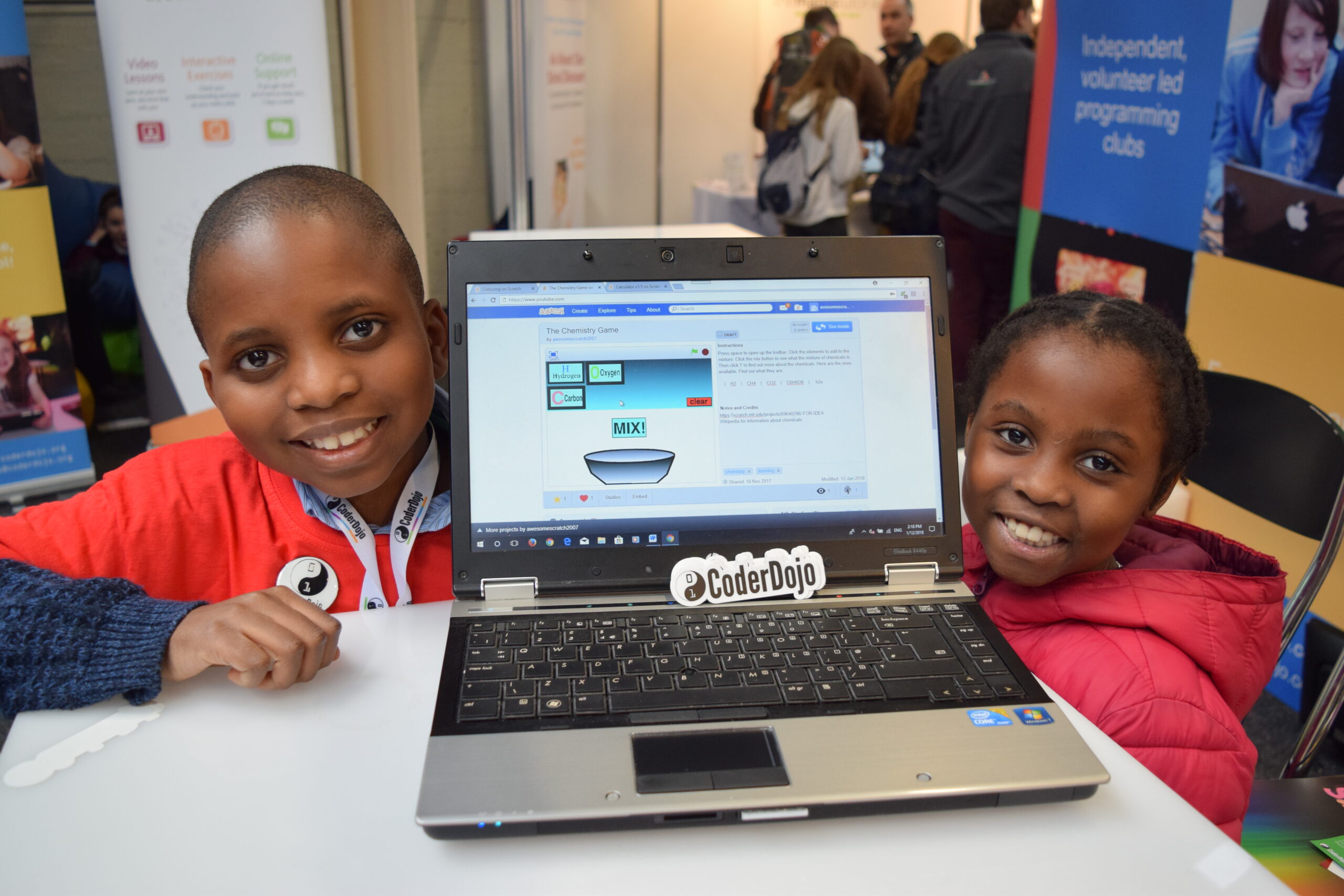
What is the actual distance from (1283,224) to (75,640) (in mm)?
2379

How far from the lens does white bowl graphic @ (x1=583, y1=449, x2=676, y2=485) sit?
87cm

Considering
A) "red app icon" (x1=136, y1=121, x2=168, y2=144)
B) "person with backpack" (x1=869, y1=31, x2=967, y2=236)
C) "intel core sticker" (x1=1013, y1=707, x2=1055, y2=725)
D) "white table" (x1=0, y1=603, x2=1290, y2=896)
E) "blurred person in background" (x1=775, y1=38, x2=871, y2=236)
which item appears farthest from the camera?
"person with backpack" (x1=869, y1=31, x2=967, y2=236)

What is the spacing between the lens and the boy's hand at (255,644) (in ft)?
2.40

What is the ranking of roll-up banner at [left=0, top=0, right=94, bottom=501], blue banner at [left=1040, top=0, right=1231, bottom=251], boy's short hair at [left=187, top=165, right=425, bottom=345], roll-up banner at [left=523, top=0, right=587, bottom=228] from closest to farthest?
boy's short hair at [left=187, top=165, right=425, bottom=345], blue banner at [left=1040, top=0, right=1231, bottom=251], roll-up banner at [left=0, top=0, right=94, bottom=501], roll-up banner at [left=523, top=0, right=587, bottom=228]

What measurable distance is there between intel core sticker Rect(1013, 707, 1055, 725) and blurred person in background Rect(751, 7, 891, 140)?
3719 millimetres

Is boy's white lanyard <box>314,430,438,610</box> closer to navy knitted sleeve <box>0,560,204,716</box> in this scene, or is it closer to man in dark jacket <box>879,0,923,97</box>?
navy knitted sleeve <box>0,560,204,716</box>

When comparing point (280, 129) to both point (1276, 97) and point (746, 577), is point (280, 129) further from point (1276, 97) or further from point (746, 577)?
point (1276, 97)

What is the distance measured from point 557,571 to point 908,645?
32 cm

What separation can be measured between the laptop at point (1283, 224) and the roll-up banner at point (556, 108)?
2.35m

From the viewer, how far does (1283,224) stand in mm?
2070

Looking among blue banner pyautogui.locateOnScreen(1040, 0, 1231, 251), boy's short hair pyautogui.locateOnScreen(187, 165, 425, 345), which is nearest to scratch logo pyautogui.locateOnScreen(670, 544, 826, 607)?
boy's short hair pyautogui.locateOnScreen(187, 165, 425, 345)

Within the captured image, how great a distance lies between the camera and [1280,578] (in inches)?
36.4

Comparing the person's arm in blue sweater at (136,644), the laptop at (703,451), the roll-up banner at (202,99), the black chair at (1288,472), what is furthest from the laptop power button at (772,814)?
the roll-up banner at (202,99)

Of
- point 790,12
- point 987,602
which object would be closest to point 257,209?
point 987,602
